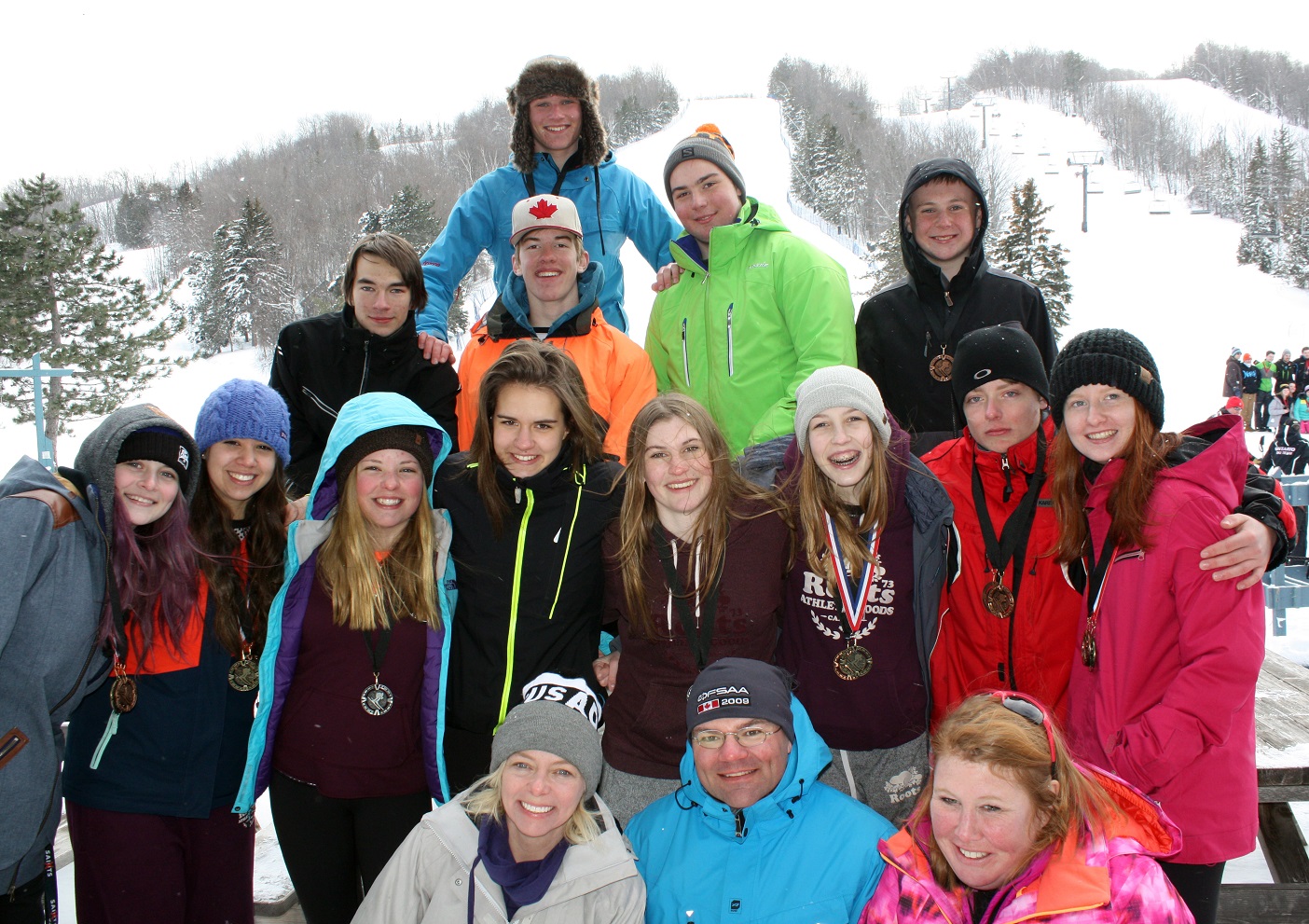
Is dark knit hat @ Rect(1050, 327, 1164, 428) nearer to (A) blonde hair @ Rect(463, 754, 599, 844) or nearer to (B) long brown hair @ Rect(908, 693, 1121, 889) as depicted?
(B) long brown hair @ Rect(908, 693, 1121, 889)

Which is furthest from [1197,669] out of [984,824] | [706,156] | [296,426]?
[296,426]

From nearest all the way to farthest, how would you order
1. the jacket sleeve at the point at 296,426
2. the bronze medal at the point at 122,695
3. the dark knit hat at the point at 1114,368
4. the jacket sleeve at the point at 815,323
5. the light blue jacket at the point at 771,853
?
the light blue jacket at the point at 771,853, the dark knit hat at the point at 1114,368, the bronze medal at the point at 122,695, the jacket sleeve at the point at 815,323, the jacket sleeve at the point at 296,426

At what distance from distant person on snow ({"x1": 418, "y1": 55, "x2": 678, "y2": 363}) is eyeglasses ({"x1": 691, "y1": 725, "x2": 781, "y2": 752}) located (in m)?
2.56

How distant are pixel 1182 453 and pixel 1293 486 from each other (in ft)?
21.1

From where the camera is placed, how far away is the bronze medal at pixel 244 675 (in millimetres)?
2828

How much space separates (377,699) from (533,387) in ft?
3.73

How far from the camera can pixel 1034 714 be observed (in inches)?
85.4

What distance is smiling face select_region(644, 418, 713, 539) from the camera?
9.04ft

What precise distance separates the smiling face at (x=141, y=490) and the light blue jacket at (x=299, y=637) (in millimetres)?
401

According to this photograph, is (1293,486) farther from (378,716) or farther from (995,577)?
(378,716)

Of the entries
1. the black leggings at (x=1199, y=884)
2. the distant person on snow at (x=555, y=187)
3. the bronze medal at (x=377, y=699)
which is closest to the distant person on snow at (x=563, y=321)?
the distant person on snow at (x=555, y=187)

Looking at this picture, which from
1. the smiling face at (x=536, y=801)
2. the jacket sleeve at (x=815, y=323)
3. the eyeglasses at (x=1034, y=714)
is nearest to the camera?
the eyeglasses at (x=1034, y=714)

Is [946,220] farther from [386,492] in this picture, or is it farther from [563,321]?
[386,492]

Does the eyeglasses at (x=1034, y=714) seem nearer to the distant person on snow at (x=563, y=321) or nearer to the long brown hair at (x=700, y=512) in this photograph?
the long brown hair at (x=700, y=512)
